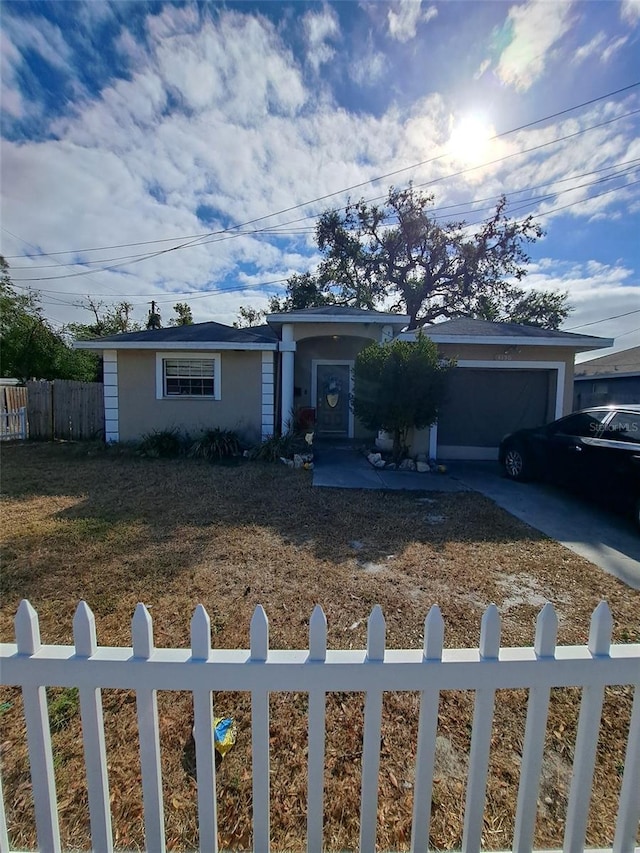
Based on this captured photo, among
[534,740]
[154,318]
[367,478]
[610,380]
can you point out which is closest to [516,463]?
[367,478]

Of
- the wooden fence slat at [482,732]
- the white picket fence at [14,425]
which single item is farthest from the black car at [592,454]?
the white picket fence at [14,425]

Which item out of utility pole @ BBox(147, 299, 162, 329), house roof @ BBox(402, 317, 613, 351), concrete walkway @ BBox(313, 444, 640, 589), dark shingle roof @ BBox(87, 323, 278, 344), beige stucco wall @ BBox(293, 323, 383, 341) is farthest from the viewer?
utility pole @ BBox(147, 299, 162, 329)

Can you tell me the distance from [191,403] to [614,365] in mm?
19222

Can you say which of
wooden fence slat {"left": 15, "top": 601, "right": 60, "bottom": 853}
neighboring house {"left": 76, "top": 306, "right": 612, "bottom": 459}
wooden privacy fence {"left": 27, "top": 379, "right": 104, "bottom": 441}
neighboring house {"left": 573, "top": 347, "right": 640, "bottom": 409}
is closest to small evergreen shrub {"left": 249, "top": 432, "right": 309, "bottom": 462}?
neighboring house {"left": 76, "top": 306, "right": 612, "bottom": 459}

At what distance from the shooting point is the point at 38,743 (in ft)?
3.69

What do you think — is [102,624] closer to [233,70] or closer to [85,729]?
[85,729]

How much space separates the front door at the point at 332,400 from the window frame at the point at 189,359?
306 cm

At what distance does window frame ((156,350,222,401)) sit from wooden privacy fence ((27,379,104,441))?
255 centimetres

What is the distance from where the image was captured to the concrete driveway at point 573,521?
153 inches

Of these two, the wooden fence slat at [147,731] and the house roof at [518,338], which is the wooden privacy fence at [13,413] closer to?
the house roof at [518,338]

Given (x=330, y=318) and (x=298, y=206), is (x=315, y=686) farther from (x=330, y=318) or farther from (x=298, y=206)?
(x=298, y=206)

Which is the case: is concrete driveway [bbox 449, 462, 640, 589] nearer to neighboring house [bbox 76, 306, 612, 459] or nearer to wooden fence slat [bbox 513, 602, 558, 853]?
neighboring house [bbox 76, 306, 612, 459]

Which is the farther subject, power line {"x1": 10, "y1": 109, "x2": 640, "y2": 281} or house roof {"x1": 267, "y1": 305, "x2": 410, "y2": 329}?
power line {"x1": 10, "y1": 109, "x2": 640, "y2": 281}

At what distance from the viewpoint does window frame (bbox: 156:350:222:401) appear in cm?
936
